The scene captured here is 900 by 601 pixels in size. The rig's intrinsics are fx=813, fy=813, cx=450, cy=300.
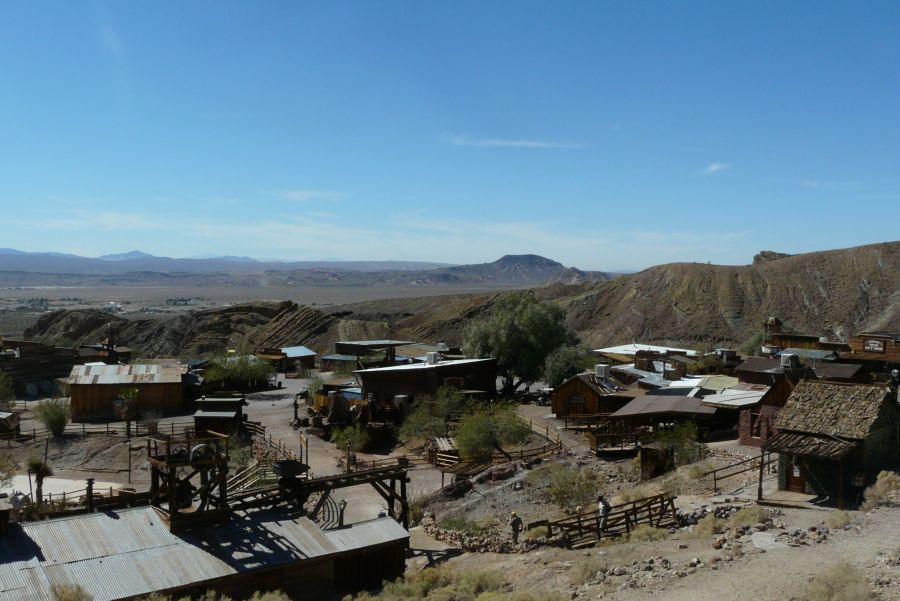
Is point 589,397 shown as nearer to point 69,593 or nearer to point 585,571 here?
point 585,571

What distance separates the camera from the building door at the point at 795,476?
23.6 metres

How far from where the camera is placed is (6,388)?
5088cm

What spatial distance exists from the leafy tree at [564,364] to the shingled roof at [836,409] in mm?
25688

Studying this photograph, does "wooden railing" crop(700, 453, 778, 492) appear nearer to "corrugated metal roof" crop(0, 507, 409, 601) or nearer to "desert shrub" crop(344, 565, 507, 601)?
"desert shrub" crop(344, 565, 507, 601)

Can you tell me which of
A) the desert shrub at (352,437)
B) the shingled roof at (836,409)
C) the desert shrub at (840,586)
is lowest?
the desert shrub at (352,437)

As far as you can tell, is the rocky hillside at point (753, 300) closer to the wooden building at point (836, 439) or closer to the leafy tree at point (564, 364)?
the leafy tree at point (564, 364)

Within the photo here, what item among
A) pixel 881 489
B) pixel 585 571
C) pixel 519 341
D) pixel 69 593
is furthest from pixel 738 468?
pixel 519 341

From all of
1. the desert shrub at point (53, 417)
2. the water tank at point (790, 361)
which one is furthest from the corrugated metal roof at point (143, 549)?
the desert shrub at point (53, 417)

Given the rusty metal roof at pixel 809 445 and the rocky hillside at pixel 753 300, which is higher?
the rocky hillside at pixel 753 300

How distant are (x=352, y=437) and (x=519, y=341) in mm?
19404

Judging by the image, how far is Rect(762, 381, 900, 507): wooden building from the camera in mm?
22922

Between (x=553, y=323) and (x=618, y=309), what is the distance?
154 ft

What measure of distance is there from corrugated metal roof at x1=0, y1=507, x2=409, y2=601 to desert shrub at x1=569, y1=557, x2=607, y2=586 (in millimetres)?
5655

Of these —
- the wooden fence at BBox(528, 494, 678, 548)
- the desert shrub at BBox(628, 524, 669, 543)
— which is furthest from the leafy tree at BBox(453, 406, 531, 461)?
the desert shrub at BBox(628, 524, 669, 543)
